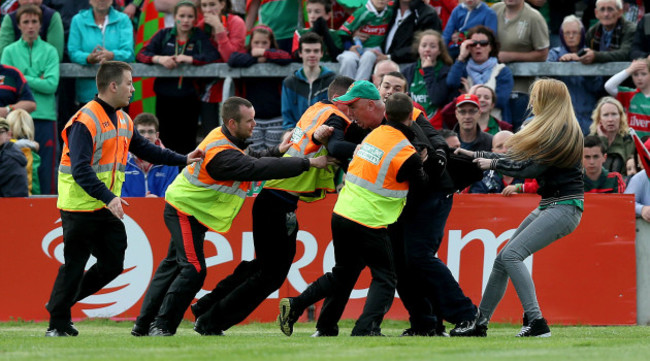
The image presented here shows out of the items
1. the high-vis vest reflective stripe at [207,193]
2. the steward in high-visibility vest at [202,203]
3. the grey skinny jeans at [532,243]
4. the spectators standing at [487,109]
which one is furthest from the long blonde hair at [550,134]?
the spectators standing at [487,109]

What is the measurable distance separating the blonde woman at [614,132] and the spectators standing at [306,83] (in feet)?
10.8

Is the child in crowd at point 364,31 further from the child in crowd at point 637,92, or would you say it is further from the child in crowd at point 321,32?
the child in crowd at point 637,92

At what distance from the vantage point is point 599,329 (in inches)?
434

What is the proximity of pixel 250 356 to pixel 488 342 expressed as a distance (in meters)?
2.09

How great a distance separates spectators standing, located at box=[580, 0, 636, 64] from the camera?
45.7ft

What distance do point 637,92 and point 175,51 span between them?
238 inches

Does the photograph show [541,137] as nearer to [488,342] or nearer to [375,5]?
[488,342]

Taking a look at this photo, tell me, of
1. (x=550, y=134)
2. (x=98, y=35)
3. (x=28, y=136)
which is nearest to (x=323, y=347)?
(x=550, y=134)

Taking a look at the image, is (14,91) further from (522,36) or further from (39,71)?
(522,36)

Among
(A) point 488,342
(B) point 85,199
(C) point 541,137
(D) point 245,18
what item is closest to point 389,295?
(A) point 488,342

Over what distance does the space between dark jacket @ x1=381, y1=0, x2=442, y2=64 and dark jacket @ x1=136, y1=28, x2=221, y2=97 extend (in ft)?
7.90

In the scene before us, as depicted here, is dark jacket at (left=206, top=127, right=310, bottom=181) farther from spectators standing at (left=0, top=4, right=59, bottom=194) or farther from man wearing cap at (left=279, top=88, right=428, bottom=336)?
spectators standing at (left=0, top=4, right=59, bottom=194)

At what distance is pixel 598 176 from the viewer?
12125 millimetres

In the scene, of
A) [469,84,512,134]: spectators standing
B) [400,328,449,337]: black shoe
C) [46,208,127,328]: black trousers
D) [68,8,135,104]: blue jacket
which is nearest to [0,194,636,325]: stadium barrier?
[469,84,512,134]: spectators standing
